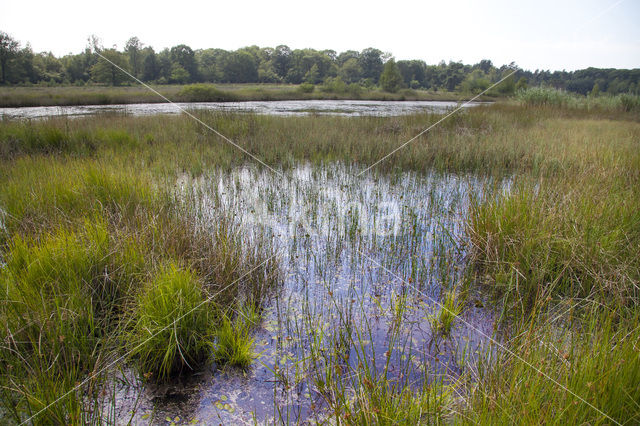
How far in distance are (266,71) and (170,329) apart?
77144mm

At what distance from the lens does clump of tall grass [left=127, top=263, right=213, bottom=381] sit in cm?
240

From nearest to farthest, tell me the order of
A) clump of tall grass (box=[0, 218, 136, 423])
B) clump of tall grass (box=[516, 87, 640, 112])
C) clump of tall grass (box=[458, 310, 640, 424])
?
1. clump of tall grass (box=[458, 310, 640, 424])
2. clump of tall grass (box=[0, 218, 136, 423])
3. clump of tall grass (box=[516, 87, 640, 112])

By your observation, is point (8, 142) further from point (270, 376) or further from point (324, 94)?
point (324, 94)

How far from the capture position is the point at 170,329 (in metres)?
2.45

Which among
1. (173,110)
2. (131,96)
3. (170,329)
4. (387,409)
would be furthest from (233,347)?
(131,96)

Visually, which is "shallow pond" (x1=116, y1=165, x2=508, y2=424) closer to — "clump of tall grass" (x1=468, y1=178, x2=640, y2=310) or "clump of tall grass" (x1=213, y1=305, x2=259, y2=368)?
"clump of tall grass" (x1=213, y1=305, x2=259, y2=368)

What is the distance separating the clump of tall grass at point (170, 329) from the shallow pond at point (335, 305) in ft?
0.46

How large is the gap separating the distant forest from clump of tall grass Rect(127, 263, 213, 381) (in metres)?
5.42

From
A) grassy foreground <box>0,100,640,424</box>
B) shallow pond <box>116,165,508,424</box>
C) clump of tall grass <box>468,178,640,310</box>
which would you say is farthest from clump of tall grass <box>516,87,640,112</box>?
clump of tall grass <box>468,178,640,310</box>

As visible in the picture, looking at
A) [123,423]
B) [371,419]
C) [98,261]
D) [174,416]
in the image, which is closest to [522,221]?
[371,419]

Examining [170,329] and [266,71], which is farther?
[266,71]

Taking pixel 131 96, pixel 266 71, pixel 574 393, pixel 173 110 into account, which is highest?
pixel 266 71

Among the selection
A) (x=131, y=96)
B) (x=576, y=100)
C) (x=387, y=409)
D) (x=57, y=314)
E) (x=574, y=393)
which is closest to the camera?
(x=574, y=393)

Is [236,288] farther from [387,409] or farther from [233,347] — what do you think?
[387,409]
